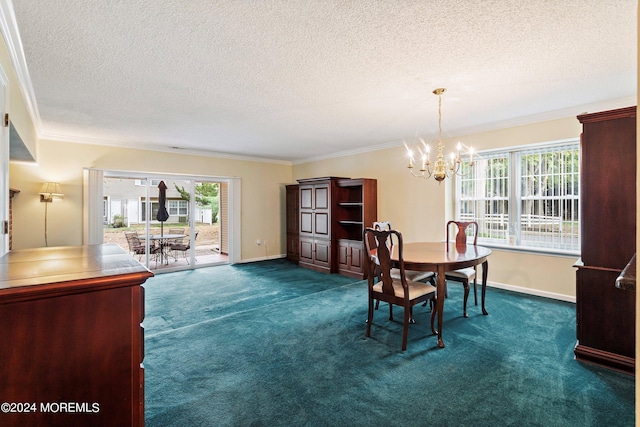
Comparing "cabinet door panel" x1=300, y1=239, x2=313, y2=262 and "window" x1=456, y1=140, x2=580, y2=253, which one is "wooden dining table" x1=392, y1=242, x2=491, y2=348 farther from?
"cabinet door panel" x1=300, y1=239, x2=313, y2=262

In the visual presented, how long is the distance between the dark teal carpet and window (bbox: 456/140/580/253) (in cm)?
93

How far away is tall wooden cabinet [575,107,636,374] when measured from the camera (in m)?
2.25

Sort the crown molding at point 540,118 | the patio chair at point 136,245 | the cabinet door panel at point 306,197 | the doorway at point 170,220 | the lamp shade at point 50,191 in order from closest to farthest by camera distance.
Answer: the crown molding at point 540,118 → the lamp shade at point 50,191 → the doorway at point 170,220 → the patio chair at point 136,245 → the cabinet door panel at point 306,197

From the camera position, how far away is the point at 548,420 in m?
1.78

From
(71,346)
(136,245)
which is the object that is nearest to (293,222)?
(136,245)

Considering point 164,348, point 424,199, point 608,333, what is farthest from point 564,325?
point 164,348

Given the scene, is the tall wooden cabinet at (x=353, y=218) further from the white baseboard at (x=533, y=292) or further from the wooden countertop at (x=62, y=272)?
the wooden countertop at (x=62, y=272)

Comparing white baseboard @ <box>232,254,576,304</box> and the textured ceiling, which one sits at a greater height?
the textured ceiling

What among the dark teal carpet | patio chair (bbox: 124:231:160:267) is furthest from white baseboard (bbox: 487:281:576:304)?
patio chair (bbox: 124:231:160:267)

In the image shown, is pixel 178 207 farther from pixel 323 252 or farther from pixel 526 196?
pixel 526 196

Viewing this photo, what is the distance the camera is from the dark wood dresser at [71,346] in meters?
0.93

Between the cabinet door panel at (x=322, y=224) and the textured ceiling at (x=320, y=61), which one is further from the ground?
the textured ceiling at (x=320, y=61)

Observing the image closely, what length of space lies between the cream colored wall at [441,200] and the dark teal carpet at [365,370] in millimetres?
365

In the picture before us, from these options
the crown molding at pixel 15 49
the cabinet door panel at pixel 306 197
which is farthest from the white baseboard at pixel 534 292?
the crown molding at pixel 15 49
